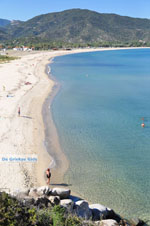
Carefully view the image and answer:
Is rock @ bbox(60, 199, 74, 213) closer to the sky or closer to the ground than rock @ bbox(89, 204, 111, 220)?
closer to the sky

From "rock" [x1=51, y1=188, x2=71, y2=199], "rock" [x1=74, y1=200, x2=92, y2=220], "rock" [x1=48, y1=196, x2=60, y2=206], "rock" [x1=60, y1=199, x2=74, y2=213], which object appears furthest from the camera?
"rock" [x1=51, y1=188, x2=71, y2=199]

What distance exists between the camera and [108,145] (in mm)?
26328

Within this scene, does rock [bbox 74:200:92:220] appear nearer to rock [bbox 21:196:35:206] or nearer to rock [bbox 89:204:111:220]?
rock [bbox 89:204:111:220]

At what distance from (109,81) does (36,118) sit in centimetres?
3490

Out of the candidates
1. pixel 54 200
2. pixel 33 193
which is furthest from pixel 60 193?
pixel 33 193

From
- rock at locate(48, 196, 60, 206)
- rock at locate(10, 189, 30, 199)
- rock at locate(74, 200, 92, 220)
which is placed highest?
rock at locate(10, 189, 30, 199)

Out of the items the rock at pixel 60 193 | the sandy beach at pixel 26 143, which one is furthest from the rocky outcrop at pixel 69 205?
the sandy beach at pixel 26 143

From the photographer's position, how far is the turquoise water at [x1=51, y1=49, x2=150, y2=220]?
18.2 meters

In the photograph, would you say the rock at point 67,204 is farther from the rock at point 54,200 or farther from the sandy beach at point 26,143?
the sandy beach at point 26,143

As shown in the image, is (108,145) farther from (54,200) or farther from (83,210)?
(54,200)

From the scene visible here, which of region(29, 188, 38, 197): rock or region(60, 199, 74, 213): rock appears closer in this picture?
region(60, 199, 74, 213): rock

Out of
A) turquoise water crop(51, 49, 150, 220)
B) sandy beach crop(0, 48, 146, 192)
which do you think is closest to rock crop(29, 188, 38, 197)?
sandy beach crop(0, 48, 146, 192)

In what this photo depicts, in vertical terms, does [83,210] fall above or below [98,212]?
above

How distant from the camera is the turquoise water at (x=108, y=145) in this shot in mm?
18188
